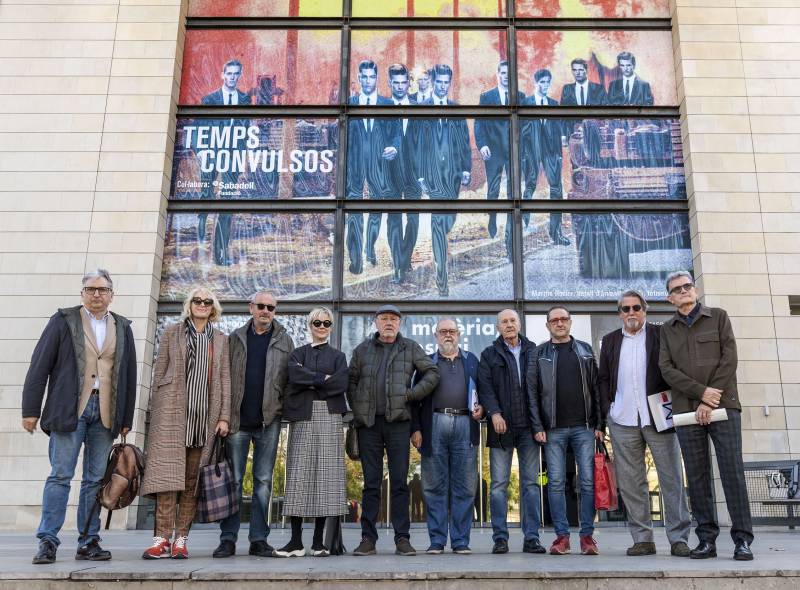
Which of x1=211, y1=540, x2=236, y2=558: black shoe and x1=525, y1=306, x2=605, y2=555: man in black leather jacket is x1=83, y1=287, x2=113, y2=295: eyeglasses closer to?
x1=211, y1=540, x2=236, y2=558: black shoe

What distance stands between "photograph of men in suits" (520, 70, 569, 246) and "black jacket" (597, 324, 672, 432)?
22.7 ft

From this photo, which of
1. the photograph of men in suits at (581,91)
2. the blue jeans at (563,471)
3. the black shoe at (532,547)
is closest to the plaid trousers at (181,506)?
the black shoe at (532,547)

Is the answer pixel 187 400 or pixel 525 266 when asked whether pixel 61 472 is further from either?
pixel 525 266

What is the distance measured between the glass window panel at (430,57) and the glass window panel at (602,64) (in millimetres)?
658

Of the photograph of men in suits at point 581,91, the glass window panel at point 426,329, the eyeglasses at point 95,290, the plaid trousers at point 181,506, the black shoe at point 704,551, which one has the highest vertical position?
the photograph of men in suits at point 581,91

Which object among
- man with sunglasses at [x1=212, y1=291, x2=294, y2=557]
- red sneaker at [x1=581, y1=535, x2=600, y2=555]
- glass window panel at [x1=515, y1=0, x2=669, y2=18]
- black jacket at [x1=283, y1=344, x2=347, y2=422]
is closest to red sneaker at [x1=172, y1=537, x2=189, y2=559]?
man with sunglasses at [x1=212, y1=291, x2=294, y2=557]

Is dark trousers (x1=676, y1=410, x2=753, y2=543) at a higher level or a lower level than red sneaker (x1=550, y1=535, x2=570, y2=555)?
higher

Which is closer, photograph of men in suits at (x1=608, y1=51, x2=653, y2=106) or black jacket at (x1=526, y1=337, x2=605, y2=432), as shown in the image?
black jacket at (x1=526, y1=337, x2=605, y2=432)

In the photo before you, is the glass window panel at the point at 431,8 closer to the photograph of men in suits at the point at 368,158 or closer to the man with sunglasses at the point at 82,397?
the photograph of men in suits at the point at 368,158

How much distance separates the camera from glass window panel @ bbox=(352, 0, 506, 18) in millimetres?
14250

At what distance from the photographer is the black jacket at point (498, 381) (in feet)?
21.3

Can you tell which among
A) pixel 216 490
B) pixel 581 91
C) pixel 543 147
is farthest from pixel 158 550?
pixel 581 91

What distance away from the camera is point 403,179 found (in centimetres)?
1338

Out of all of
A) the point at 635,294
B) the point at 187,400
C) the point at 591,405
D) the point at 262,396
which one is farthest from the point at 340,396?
the point at 635,294
